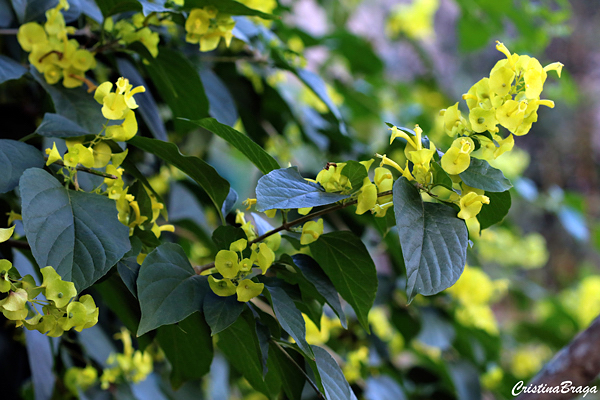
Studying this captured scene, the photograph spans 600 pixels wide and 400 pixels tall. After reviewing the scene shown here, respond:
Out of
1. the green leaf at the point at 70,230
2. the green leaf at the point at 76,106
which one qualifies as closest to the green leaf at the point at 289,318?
the green leaf at the point at 70,230

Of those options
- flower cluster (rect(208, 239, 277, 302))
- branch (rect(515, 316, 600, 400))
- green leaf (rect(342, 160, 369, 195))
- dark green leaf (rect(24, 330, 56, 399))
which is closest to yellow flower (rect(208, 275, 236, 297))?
flower cluster (rect(208, 239, 277, 302))

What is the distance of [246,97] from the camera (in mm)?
773

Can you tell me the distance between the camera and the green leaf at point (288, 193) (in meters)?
0.28

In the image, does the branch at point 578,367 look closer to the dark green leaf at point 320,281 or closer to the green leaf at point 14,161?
the dark green leaf at point 320,281

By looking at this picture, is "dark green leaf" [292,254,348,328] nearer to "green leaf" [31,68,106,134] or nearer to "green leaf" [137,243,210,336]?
"green leaf" [137,243,210,336]

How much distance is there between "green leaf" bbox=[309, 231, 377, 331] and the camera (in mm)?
344

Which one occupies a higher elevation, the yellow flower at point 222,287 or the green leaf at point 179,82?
the green leaf at point 179,82

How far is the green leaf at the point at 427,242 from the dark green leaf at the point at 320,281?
9 centimetres

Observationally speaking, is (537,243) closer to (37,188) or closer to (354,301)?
(354,301)

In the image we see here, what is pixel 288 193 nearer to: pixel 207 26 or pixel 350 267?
pixel 350 267

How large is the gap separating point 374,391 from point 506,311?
341 cm

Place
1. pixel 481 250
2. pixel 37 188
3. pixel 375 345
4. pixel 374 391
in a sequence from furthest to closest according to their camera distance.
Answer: pixel 481 250
pixel 375 345
pixel 374 391
pixel 37 188

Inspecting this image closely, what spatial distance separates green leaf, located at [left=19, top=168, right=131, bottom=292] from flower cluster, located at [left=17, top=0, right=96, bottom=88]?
0.17 m

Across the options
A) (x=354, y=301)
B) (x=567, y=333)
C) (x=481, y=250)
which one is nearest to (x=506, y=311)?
(x=567, y=333)
